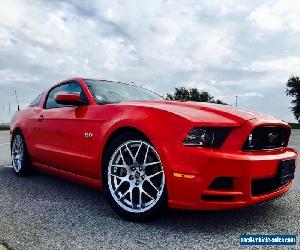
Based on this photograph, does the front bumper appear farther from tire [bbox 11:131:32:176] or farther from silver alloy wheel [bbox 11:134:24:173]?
silver alloy wheel [bbox 11:134:24:173]

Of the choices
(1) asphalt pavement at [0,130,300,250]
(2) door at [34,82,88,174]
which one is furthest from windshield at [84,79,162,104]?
(1) asphalt pavement at [0,130,300,250]

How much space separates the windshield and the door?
15 cm

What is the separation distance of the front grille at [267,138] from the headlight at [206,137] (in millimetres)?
222

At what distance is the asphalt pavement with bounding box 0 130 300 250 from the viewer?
9.47 ft

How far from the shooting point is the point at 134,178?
11.8 ft

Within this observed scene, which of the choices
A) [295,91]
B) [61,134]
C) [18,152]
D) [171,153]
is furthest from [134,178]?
[295,91]

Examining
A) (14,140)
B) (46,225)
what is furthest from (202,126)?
(14,140)

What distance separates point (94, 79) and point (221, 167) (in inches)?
95.5

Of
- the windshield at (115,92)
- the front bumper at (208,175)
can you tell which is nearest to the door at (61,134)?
the windshield at (115,92)

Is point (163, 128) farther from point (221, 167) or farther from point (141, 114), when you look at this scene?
point (221, 167)

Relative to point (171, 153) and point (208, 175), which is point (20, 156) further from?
point (208, 175)

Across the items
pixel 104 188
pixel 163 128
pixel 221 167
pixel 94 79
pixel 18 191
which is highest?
pixel 94 79

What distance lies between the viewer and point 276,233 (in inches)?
122

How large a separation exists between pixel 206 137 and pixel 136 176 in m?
0.79
